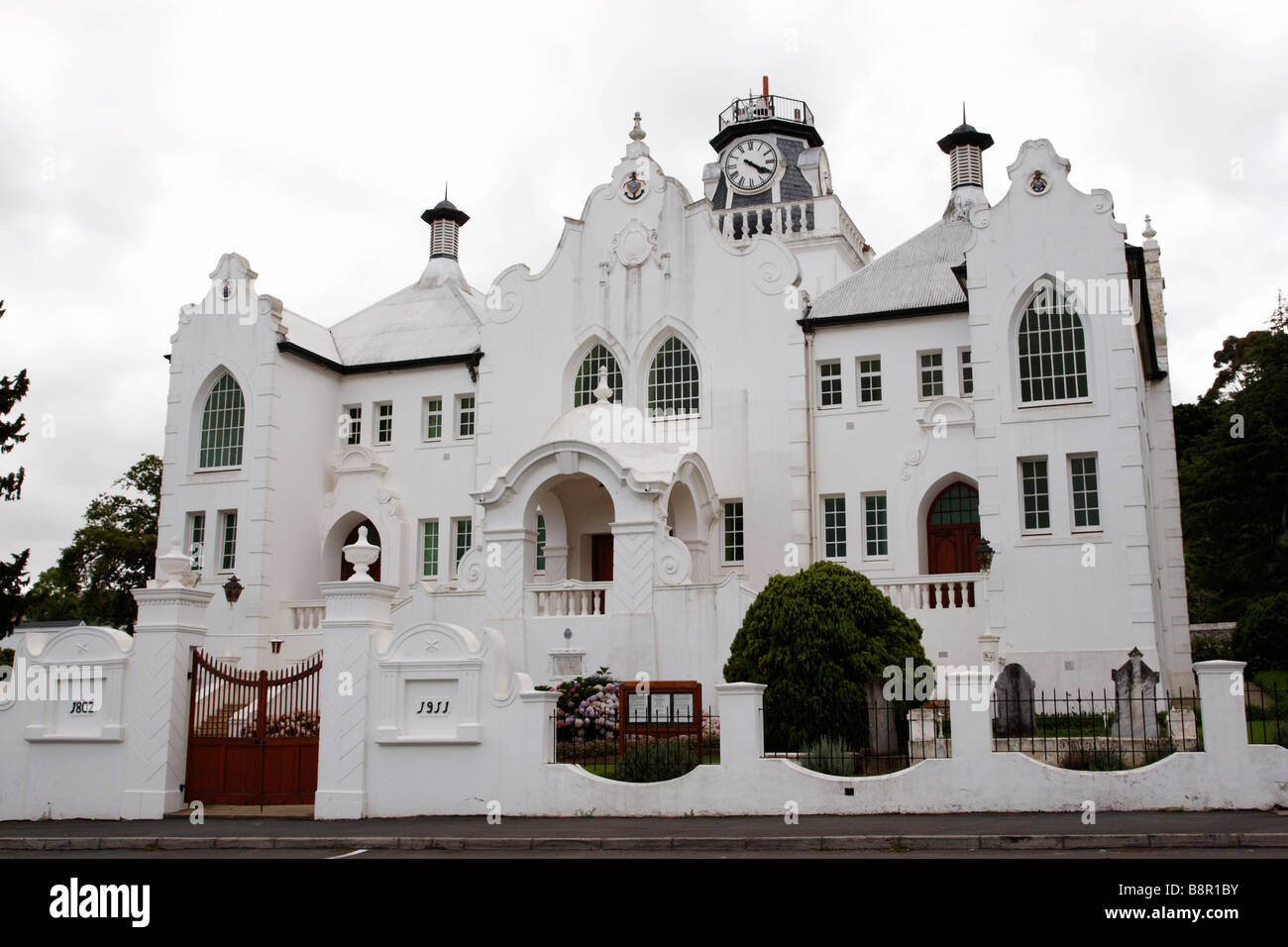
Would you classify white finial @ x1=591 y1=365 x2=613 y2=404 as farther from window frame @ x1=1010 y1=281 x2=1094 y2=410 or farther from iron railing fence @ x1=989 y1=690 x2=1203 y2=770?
iron railing fence @ x1=989 y1=690 x2=1203 y2=770

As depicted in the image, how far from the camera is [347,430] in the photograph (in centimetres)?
3469

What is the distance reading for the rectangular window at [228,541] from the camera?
106 ft

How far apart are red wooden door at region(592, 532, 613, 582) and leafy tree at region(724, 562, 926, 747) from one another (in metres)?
9.81

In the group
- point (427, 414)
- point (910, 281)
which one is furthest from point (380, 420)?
point (910, 281)

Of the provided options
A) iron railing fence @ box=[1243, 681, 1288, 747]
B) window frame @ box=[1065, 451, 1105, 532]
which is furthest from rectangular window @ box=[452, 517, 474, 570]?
iron railing fence @ box=[1243, 681, 1288, 747]

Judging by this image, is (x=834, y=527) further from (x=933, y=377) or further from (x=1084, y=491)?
(x=1084, y=491)

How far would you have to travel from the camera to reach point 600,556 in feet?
102

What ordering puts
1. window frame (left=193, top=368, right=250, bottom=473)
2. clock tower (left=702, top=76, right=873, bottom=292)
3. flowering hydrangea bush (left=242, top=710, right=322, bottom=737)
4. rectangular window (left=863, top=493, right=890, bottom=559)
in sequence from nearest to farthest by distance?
1. flowering hydrangea bush (left=242, top=710, right=322, bottom=737)
2. rectangular window (left=863, top=493, right=890, bottom=559)
3. window frame (left=193, top=368, right=250, bottom=473)
4. clock tower (left=702, top=76, right=873, bottom=292)

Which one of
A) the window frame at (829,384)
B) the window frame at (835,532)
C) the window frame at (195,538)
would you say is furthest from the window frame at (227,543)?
the window frame at (829,384)

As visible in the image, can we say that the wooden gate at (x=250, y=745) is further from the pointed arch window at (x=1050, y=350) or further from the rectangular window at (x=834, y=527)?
the pointed arch window at (x=1050, y=350)

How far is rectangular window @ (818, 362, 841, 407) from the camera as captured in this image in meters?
30.0

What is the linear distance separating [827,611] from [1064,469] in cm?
869

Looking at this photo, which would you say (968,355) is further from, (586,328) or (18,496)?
(18,496)
